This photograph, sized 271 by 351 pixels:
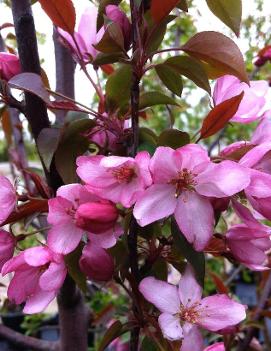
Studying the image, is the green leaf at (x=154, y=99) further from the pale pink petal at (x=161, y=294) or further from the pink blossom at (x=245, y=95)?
the pale pink petal at (x=161, y=294)

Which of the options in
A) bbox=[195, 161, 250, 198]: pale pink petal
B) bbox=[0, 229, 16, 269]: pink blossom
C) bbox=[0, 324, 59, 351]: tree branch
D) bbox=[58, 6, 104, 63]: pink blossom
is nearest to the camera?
bbox=[195, 161, 250, 198]: pale pink petal

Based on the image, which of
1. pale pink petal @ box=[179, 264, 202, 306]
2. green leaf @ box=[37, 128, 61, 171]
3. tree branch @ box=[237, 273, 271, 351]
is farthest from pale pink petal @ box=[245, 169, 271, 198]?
tree branch @ box=[237, 273, 271, 351]

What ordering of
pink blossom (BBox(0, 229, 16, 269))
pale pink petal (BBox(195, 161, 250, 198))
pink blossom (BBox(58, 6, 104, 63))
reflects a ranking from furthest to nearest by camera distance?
1. pink blossom (BBox(58, 6, 104, 63))
2. pink blossom (BBox(0, 229, 16, 269))
3. pale pink petal (BBox(195, 161, 250, 198))

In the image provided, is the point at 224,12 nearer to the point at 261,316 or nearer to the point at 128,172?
the point at 128,172

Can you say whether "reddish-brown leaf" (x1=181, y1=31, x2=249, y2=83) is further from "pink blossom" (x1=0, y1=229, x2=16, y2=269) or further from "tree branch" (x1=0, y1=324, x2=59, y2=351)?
"tree branch" (x1=0, y1=324, x2=59, y2=351)

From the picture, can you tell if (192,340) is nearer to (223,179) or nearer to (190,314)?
(190,314)

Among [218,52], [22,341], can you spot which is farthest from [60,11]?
[22,341]

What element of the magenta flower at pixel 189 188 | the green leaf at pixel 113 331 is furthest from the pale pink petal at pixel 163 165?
the green leaf at pixel 113 331
